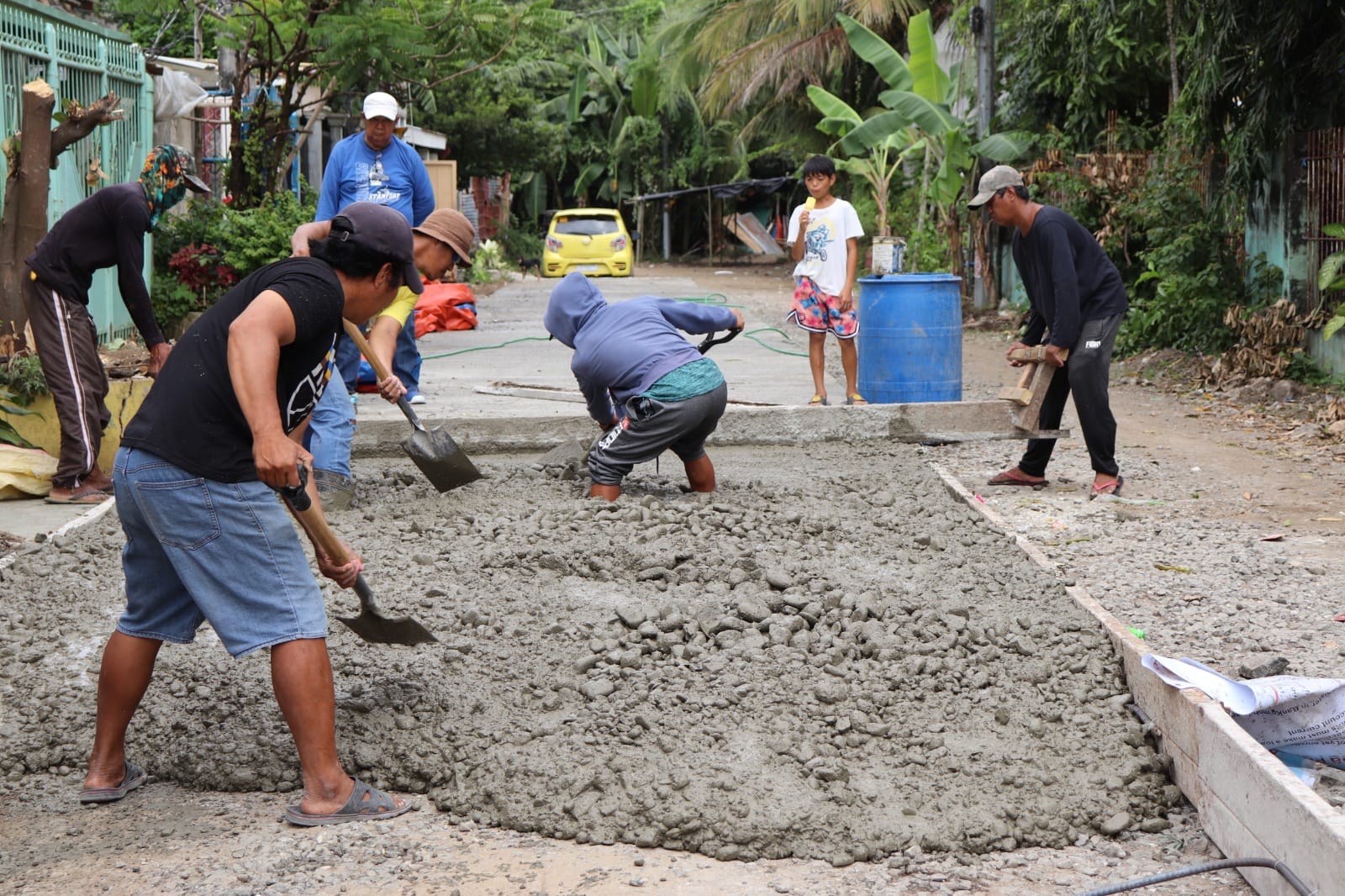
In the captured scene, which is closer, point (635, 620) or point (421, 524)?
point (635, 620)

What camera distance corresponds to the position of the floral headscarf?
648 centimetres

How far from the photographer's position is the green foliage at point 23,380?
723cm

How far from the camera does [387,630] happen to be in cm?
386

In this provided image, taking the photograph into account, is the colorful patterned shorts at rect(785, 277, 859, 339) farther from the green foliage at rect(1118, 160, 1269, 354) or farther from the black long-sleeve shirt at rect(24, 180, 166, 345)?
the green foliage at rect(1118, 160, 1269, 354)

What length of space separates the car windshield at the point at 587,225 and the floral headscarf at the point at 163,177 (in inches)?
884

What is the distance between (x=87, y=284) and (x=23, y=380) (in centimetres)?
102

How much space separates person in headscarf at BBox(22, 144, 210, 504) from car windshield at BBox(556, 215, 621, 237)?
886 inches

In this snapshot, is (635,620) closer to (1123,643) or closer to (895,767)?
(895,767)

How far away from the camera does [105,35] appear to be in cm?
1159

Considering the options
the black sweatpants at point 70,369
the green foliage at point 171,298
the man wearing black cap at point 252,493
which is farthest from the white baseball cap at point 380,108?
the man wearing black cap at point 252,493

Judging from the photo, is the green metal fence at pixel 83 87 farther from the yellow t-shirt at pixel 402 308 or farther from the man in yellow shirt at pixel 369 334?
the man in yellow shirt at pixel 369 334

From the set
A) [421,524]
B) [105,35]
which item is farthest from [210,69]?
[421,524]

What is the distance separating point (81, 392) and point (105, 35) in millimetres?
6210

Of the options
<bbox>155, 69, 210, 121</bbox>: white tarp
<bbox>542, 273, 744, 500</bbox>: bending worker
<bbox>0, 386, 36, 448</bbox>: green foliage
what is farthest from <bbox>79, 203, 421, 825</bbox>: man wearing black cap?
<bbox>155, 69, 210, 121</bbox>: white tarp
